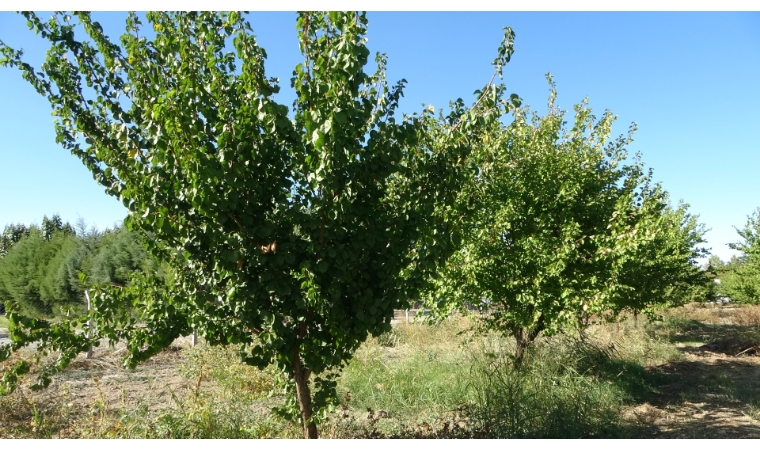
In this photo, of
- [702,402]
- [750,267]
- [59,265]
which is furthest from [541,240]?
[59,265]

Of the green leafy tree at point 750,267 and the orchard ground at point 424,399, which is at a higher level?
the green leafy tree at point 750,267

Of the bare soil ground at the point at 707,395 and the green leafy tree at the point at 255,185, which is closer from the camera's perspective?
the green leafy tree at the point at 255,185

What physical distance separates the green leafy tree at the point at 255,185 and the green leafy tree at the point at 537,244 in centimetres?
317

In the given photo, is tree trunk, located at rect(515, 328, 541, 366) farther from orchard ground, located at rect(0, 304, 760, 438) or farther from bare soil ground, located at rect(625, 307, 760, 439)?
bare soil ground, located at rect(625, 307, 760, 439)

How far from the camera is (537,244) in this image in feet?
22.2

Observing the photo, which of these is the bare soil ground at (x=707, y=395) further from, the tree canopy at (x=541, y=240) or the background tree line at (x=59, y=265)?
the background tree line at (x=59, y=265)

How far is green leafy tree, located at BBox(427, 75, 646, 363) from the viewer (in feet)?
22.1

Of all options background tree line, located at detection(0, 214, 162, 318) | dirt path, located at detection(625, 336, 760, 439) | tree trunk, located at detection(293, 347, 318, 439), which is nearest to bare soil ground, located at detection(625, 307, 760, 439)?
dirt path, located at detection(625, 336, 760, 439)

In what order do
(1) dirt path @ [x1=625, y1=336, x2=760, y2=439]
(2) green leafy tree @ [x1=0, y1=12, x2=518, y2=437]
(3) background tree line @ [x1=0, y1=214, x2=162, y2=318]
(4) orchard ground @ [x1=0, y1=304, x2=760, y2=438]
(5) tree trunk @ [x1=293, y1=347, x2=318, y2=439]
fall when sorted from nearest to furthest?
(2) green leafy tree @ [x1=0, y1=12, x2=518, y2=437], (5) tree trunk @ [x1=293, y1=347, x2=318, y2=439], (4) orchard ground @ [x1=0, y1=304, x2=760, y2=438], (1) dirt path @ [x1=625, y1=336, x2=760, y2=439], (3) background tree line @ [x1=0, y1=214, x2=162, y2=318]

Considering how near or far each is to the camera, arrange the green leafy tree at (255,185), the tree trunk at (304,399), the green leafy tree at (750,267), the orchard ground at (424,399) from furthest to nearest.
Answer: the green leafy tree at (750,267)
the orchard ground at (424,399)
the tree trunk at (304,399)
the green leafy tree at (255,185)

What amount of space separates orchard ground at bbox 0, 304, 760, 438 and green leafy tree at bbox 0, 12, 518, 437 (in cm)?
122

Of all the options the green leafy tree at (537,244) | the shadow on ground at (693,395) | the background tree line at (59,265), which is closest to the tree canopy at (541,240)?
the green leafy tree at (537,244)

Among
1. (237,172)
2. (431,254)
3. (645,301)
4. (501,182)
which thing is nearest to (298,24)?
(237,172)

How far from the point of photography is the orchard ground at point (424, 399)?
5.15 meters
